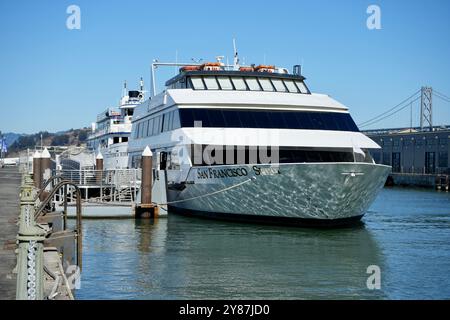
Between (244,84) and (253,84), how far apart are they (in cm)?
43

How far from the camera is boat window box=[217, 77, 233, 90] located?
90.2ft

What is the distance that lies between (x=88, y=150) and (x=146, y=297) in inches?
1820

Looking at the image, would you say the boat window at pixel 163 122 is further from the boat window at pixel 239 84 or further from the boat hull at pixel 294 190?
the boat hull at pixel 294 190

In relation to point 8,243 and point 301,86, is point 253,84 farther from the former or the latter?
point 8,243

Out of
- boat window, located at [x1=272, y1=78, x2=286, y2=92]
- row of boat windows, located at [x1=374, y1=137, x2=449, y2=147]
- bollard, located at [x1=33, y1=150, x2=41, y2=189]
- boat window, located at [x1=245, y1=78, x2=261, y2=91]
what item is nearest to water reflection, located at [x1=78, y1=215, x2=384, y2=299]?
bollard, located at [x1=33, y1=150, x2=41, y2=189]

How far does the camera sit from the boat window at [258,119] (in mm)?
24922

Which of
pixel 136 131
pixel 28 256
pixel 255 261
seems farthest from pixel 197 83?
pixel 28 256

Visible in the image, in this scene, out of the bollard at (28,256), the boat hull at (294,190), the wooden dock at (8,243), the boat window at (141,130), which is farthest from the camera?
the boat window at (141,130)

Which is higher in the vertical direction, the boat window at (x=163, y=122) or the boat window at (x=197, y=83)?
the boat window at (x=197, y=83)

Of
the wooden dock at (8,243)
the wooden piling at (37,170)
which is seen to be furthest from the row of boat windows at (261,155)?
the wooden piling at (37,170)

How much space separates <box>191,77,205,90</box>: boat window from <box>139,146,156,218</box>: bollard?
11.9 ft

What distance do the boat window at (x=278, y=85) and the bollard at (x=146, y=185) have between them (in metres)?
6.45

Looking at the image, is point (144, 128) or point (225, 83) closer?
point (225, 83)

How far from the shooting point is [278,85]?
1106 inches
